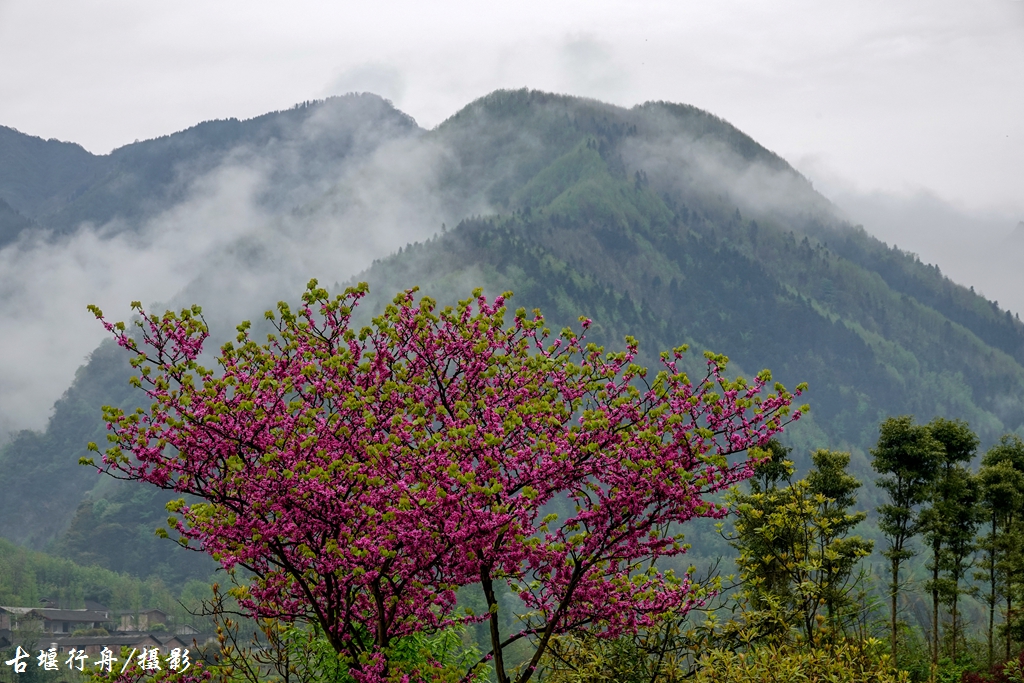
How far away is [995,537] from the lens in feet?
109

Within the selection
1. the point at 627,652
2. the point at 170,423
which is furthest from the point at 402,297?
the point at 627,652

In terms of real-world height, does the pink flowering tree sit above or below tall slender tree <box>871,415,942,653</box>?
below

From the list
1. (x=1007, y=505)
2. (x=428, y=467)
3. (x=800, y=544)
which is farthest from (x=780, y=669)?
(x=1007, y=505)

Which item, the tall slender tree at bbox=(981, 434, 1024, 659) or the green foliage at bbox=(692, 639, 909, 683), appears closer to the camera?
the green foliage at bbox=(692, 639, 909, 683)

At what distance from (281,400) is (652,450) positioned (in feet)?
16.4

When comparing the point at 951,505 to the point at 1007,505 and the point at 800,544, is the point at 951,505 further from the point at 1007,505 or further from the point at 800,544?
the point at 800,544

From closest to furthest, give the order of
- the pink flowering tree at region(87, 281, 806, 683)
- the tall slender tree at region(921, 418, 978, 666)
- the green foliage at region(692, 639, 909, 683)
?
the pink flowering tree at region(87, 281, 806, 683), the green foliage at region(692, 639, 909, 683), the tall slender tree at region(921, 418, 978, 666)

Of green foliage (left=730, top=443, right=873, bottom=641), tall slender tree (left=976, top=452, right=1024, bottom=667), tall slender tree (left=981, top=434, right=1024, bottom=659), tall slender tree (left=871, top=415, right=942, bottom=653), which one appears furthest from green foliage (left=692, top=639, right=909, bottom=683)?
tall slender tree (left=976, top=452, right=1024, bottom=667)

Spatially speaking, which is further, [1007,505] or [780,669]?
[1007,505]

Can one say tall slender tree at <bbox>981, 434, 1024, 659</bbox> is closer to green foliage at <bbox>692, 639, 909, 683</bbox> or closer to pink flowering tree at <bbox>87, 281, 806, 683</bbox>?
green foliage at <bbox>692, 639, 909, 683</bbox>

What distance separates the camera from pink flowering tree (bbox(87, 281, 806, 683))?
41.4 feet

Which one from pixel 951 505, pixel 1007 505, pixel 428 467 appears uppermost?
pixel 1007 505

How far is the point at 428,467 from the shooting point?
12.6 metres

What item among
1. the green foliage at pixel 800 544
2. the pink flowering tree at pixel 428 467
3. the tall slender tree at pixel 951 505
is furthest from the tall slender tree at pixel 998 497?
the pink flowering tree at pixel 428 467
